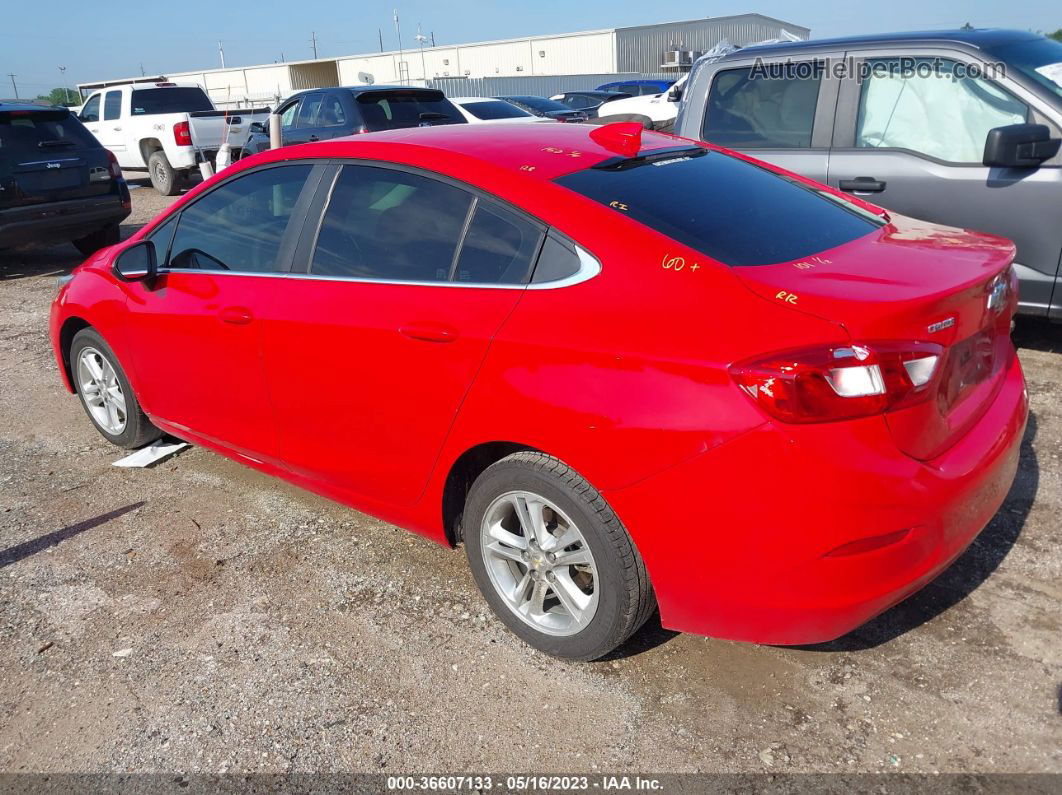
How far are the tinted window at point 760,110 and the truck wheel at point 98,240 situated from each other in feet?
24.3

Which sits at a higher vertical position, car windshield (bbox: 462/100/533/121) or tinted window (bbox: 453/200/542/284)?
tinted window (bbox: 453/200/542/284)

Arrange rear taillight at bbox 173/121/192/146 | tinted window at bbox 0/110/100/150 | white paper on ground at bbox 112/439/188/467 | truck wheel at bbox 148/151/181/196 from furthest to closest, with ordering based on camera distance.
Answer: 1. truck wheel at bbox 148/151/181/196
2. rear taillight at bbox 173/121/192/146
3. tinted window at bbox 0/110/100/150
4. white paper on ground at bbox 112/439/188/467

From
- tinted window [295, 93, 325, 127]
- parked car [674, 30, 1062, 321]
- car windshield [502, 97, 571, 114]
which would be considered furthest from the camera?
car windshield [502, 97, 571, 114]

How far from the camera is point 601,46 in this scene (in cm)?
4919

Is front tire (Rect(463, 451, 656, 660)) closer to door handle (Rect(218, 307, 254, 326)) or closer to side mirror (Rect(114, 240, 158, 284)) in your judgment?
door handle (Rect(218, 307, 254, 326))

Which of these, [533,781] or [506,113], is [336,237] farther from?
[506,113]

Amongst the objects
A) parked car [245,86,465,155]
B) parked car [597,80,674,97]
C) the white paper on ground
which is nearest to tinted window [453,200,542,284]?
the white paper on ground

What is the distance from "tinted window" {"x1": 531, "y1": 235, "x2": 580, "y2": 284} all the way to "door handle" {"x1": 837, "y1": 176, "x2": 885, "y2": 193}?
11.1 feet

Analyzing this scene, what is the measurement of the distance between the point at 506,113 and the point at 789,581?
12872mm

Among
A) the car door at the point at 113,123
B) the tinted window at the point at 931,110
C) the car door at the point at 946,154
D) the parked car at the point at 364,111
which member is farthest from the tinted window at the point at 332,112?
the tinted window at the point at 931,110

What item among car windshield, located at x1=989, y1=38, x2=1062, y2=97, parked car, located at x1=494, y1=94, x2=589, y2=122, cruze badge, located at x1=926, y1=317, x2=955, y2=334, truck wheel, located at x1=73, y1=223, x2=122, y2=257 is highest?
car windshield, located at x1=989, y1=38, x2=1062, y2=97

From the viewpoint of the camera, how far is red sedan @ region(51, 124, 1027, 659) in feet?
7.24

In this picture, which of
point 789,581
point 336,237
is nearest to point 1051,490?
point 789,581

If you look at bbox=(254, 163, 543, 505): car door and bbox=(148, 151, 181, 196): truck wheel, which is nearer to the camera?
bbox=(254, 163, 543, 505): car door
